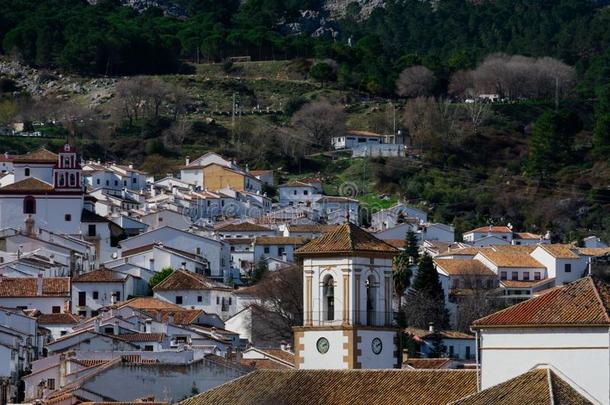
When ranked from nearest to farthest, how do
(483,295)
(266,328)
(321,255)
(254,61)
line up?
(321,255)
(266,328)
(483,295)
(254,61)

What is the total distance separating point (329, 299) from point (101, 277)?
49.7 meters

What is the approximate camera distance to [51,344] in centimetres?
7888

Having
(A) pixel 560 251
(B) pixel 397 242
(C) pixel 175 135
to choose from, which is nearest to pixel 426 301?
(B) pixel 397 242

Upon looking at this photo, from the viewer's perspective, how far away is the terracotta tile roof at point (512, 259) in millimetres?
Result: 118250

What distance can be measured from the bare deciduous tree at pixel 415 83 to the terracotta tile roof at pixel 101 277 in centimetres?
7725

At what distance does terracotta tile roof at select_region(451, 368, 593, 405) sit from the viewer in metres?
39.4

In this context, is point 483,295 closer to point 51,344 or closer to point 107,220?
point 107,220

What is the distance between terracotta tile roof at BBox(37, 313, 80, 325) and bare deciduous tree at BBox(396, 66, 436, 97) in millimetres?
89791

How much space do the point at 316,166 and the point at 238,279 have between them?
146ft

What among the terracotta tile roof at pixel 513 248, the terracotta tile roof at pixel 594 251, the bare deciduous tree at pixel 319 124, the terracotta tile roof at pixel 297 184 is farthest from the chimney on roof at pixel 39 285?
the bare deciduous tree at pixel 319 124

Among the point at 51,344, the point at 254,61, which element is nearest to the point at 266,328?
the point at 51,344

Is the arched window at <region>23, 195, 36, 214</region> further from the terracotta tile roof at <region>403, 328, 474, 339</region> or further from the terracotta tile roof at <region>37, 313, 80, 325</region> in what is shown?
the terracotta tile roof at <region>37, 313, 80, 325</region>

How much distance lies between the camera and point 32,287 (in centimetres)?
9425

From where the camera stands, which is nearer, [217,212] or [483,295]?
[483,295]
